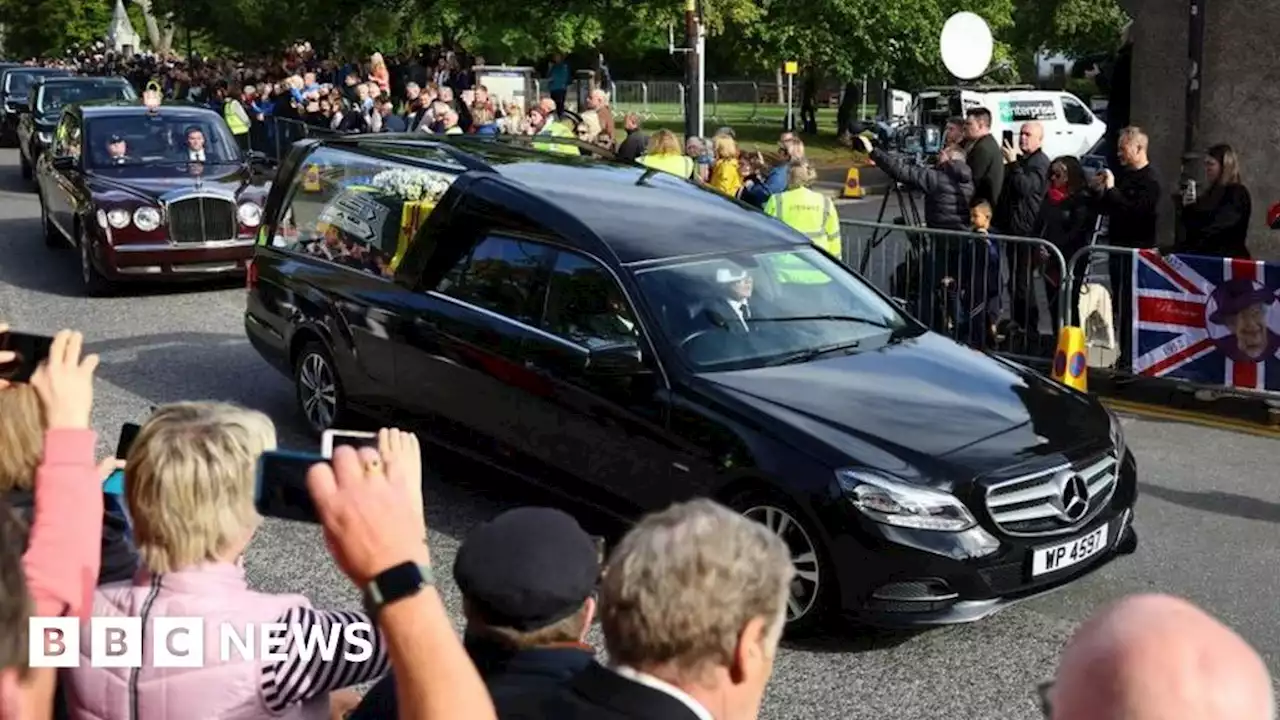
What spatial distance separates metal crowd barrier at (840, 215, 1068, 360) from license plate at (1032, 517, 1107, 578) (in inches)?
169

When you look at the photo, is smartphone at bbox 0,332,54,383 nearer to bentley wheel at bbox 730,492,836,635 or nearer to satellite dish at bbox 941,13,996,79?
bentley wheel at bbox 730,492,836,635

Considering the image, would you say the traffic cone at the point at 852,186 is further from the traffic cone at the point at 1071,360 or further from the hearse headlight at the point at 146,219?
the traffic cone at the point at 1071,360

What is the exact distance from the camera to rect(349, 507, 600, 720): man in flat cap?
2523mm

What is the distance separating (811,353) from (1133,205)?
4.80 m

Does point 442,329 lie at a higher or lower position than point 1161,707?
lower

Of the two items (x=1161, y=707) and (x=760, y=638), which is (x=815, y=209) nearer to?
(x=760, y=638)

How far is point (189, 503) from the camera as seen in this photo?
3.02 meters

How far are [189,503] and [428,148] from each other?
20.5 feet

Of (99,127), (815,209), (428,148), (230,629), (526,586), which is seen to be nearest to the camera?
(526,586)

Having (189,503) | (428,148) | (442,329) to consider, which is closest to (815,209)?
(428,148)

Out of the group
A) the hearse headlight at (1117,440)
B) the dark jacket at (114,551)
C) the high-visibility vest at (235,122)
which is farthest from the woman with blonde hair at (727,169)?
the high-visibility vest at (235,122)

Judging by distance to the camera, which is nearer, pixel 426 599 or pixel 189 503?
pixel 426 599

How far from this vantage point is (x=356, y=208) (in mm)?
8977

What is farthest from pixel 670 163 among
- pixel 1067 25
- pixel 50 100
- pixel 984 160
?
pixel 1067 25
